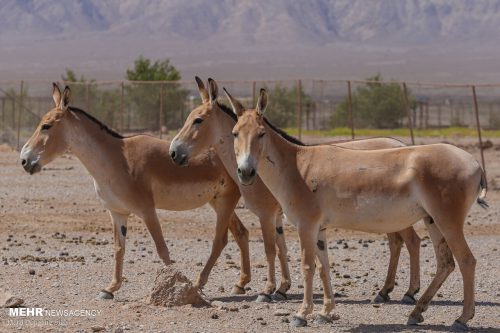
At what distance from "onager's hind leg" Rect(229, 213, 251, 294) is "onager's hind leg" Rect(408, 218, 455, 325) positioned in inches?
115

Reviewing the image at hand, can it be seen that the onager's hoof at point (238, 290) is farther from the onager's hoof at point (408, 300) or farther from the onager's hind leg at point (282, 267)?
the onager's hoof at point (408, 300)

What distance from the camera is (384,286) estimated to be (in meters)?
14.1

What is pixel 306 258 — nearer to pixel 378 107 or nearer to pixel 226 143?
pixel 226 143

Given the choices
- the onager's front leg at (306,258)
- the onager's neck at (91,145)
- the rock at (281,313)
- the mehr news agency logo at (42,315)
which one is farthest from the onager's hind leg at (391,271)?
the onager's neck at (91,145)

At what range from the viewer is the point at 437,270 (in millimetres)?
12438

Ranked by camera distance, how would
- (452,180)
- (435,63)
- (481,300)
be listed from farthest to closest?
(435,63)
(481,300)
(452,180)

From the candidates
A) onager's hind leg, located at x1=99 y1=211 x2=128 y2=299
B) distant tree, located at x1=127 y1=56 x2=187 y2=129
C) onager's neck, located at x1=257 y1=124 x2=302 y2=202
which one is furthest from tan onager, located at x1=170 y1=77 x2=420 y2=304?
distant tree, located at x1=127 y1=56 x2=187 y2=129

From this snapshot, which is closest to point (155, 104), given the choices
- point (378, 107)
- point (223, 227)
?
point (378, 107)

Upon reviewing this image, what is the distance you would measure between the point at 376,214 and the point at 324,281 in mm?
969

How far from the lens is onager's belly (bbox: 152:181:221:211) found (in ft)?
47.8

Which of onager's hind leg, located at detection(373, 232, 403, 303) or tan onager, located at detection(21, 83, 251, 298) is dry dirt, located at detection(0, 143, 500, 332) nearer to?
onager's hind leg, located at detection(373, 232, 403, 303)

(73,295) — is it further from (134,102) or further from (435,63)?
(435,63)

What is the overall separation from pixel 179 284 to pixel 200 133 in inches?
70.1

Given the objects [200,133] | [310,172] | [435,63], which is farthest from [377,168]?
[435,63]
